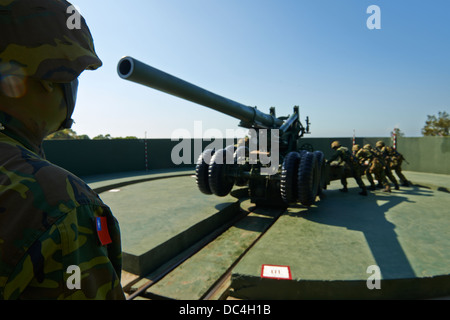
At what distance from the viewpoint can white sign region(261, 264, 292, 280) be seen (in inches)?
99.5

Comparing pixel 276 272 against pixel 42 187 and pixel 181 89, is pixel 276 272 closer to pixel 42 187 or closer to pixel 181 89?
pixel 181 89

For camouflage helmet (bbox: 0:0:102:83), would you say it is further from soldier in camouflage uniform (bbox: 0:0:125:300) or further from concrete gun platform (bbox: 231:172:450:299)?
concrete gun platform (bbox: 231:172:450:299)

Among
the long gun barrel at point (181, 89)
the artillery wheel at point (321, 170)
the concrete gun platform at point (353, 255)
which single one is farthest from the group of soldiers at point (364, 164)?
the long gun barrel at point (181, 89)

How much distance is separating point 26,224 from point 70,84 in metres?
0.45

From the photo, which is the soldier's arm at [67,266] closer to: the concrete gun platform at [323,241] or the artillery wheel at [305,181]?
the concrete gun platform at [323,241]

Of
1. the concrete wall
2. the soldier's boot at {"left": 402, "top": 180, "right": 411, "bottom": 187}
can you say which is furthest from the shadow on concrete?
the concrete wall

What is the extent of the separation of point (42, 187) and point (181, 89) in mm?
2834

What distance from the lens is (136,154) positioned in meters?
11.1

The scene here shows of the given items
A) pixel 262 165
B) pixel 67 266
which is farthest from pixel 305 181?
pixel 67 266

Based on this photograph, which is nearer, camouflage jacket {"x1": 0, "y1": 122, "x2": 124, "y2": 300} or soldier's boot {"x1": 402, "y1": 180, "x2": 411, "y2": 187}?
camouflage jacket {"x1": 0, "y1": 122, "x2": 124, "y2": 300}

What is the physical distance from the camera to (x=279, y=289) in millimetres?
2496

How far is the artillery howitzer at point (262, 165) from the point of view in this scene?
4697mm

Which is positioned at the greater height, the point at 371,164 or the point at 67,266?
the point at 67,266
